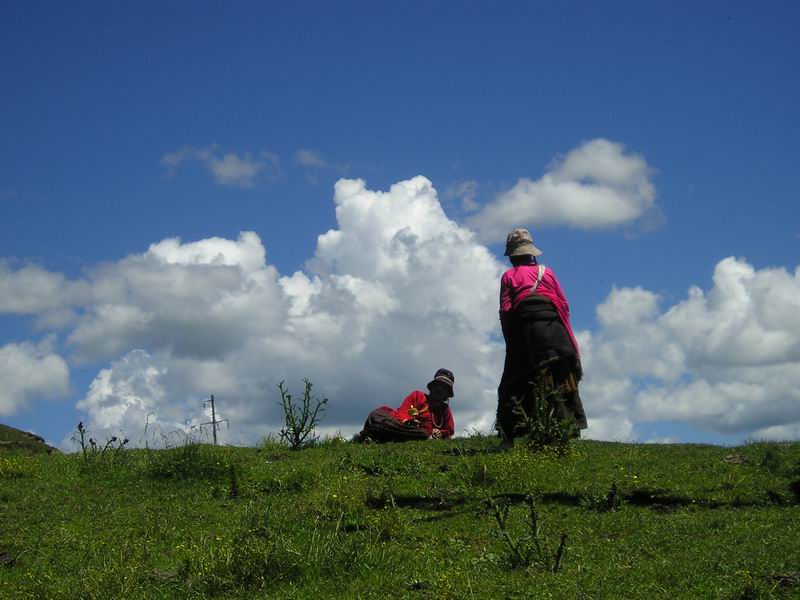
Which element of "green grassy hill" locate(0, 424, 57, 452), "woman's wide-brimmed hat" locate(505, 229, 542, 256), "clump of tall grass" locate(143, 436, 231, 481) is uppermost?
"woman's wide-brimmed hat" locate(505, 229, 542, 256)

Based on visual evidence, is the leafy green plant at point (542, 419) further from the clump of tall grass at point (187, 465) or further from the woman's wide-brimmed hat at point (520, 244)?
the clump of tall grass at point (187, 465)

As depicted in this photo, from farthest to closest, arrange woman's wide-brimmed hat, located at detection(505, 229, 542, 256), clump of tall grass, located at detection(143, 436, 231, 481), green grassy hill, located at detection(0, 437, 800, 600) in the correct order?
woman's wide-brimmed hat, located at detection(505, 229, 542, 256) → clump of tall grass, located at detection(143, 436, 231, 481) → green grassy hill, located at detection(0, 437, 800, 600)

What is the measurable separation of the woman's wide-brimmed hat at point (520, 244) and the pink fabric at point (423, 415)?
340 cm

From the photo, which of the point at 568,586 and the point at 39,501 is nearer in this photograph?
the point at 568,586

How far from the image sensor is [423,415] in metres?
17.5

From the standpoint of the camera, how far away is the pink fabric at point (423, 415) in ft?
57.1

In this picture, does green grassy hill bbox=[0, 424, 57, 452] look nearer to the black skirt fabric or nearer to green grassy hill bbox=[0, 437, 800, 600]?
green grassy hill bbox=[0, 437, 800, 600]

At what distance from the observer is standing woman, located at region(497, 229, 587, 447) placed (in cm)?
1449

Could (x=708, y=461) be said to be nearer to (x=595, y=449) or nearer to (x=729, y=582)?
(x=595, y=449)

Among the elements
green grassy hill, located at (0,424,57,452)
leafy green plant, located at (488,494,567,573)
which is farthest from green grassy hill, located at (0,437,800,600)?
green grassy hill, located at (0,424,57,452)

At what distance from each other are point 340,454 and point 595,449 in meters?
3.27

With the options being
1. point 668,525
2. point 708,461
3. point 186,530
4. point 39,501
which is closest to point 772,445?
point 708,461

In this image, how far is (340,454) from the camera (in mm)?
14633

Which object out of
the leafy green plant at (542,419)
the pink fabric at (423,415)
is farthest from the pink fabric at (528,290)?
the pink fabric at (423,415)
